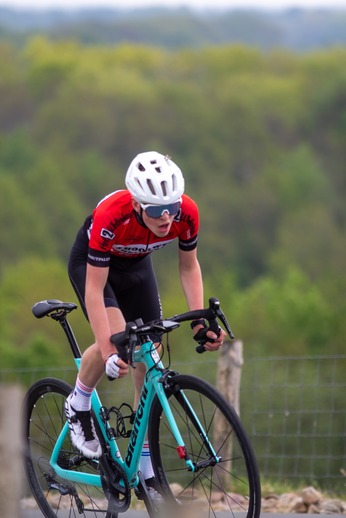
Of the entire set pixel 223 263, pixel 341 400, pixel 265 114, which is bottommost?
pixel 341 400

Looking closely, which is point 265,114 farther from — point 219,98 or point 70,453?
point 70,453

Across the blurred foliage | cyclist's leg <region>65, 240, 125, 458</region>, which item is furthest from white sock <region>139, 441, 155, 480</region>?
the blurred foliage

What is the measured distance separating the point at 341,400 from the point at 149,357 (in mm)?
24138

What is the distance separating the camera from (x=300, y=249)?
7044cm

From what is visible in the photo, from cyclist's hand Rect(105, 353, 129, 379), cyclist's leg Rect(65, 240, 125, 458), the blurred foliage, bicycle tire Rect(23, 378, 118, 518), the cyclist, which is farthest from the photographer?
the blurred foliage

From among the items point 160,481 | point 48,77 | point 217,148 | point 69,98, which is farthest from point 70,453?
point 48,77

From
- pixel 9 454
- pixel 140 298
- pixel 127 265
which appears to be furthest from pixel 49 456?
pixel 9 454


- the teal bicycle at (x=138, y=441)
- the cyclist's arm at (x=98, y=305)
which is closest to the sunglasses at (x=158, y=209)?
the cyclist's arm at (x=98, y=305)

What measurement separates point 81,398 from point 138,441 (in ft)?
1.32

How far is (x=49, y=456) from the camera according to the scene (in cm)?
404

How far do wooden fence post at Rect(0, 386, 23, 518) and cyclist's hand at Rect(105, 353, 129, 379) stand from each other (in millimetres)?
757

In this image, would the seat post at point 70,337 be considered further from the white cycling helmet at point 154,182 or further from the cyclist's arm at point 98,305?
the white cycling helmet at point 154,182

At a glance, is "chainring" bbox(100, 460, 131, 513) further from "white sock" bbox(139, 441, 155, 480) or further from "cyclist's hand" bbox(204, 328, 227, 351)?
"cyclist's hand" bbox(204, 328, 227, 351)

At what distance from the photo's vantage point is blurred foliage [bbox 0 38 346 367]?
5838 centimetres
